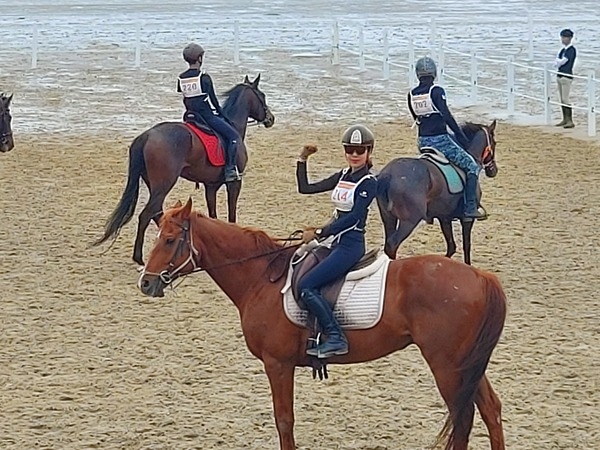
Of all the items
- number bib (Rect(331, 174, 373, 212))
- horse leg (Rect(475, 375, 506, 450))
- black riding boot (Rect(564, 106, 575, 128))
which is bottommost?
black riding boot (Rect(564, 106, 575, 128))

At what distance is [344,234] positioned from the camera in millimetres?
6977

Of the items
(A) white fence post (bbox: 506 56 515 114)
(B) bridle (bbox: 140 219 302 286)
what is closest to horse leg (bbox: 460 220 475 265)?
(B) bridle (bbox: 140 219 302 286)

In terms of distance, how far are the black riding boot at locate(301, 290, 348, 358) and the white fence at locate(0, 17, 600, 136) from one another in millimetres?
14683

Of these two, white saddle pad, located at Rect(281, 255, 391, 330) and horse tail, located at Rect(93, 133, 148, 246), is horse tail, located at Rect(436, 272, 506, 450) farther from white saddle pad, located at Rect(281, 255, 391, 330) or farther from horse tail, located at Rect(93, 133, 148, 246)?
horse tail, located at Rect(93, 133, 148, 246)

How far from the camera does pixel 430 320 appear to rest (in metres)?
6.68

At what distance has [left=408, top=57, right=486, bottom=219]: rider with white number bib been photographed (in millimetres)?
11156

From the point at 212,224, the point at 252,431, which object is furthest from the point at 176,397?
the point at 212,224

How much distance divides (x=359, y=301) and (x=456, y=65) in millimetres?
24639

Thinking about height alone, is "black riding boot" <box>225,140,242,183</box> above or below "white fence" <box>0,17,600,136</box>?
above

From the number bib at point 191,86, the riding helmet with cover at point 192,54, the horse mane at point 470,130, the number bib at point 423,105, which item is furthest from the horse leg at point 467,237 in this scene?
the riding helmet with cover at point 192,54

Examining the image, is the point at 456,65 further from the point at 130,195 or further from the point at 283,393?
the point at 283,393

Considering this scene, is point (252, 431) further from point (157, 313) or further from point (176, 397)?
point (157, 313)

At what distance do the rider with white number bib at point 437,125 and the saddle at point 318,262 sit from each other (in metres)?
4.42

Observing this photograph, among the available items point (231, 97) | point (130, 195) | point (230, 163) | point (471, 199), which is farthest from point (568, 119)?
point (130, 195)
